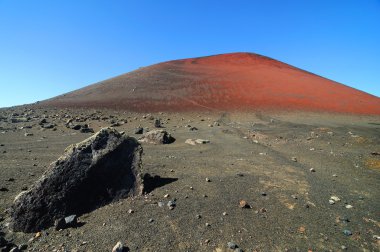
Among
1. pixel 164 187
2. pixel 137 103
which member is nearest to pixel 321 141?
pixel 164 187

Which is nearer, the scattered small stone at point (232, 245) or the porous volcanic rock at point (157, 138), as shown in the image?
the scattered small stone at point (232, 245)

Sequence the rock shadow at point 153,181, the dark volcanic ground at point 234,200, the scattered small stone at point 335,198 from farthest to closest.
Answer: the rock shadow at point 153,181 < the scattered small stone at point 335,198 < the dark volcanic ground at point 234,200

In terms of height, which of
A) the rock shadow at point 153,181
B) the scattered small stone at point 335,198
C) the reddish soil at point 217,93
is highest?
the reddish soil at point 217,93

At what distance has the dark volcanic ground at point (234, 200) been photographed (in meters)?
3.48

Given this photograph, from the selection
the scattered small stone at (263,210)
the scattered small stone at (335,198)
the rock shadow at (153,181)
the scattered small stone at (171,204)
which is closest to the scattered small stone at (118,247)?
the scattered small stone at (171,204)

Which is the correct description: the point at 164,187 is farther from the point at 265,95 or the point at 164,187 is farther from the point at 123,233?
the point at 265,95

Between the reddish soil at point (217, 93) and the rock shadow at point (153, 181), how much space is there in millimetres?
14048

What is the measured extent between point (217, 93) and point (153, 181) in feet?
62.5

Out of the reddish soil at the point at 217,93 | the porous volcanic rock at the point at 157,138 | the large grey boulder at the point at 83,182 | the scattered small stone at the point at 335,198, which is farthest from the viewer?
the reddish soil at the point at 217,93

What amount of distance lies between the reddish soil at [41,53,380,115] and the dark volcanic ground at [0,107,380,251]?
11.5 m

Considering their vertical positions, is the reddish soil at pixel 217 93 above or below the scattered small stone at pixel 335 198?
above

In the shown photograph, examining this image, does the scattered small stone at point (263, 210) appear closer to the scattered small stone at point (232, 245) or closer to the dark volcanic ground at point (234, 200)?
the dark volcanic ground at point (234, 200)

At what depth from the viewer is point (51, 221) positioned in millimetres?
3908

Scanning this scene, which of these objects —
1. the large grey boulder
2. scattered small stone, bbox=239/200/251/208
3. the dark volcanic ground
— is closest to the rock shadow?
the dark volcanic ground
